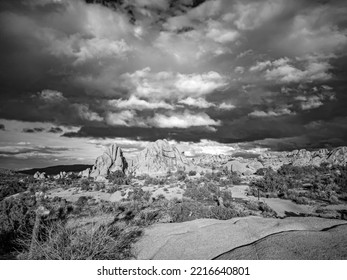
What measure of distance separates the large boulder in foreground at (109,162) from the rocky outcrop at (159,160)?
3.45m

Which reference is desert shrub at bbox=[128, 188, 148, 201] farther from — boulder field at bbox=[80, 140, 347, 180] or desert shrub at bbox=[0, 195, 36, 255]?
boulder field at bbox=[80, 140, 347, 180]

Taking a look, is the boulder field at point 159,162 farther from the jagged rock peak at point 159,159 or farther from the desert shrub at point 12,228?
the desert shrub at point 12,228

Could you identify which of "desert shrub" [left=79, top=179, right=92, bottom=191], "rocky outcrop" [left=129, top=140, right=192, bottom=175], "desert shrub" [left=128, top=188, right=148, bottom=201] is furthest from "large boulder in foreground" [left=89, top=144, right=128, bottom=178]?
"desert shrub" [left=128, top=188, right=148, bottom=201]

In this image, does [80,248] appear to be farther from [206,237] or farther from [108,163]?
[108,163]

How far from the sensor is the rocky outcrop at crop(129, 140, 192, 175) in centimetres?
6105

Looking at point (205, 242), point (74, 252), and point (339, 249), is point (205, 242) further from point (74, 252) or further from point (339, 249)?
point (74, 252)

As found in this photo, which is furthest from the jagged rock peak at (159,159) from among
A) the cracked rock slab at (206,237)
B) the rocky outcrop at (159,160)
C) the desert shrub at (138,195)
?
the cracked rock slab at (206,237)

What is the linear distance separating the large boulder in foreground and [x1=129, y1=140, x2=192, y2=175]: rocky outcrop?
3453 millimetres

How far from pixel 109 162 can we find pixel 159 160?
1522cm

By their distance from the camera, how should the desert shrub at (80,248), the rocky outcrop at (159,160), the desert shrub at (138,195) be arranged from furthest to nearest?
the rocky outcrop at (159,160) < the desert shrub at (138,195) < the desert shrub at (80,248)

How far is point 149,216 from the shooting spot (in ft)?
35.1

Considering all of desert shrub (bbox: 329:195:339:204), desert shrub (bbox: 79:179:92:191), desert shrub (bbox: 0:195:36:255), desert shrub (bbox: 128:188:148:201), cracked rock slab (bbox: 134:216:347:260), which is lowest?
desert shrub (bbox: 79:179:92:191)

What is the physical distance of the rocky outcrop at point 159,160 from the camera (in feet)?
200
